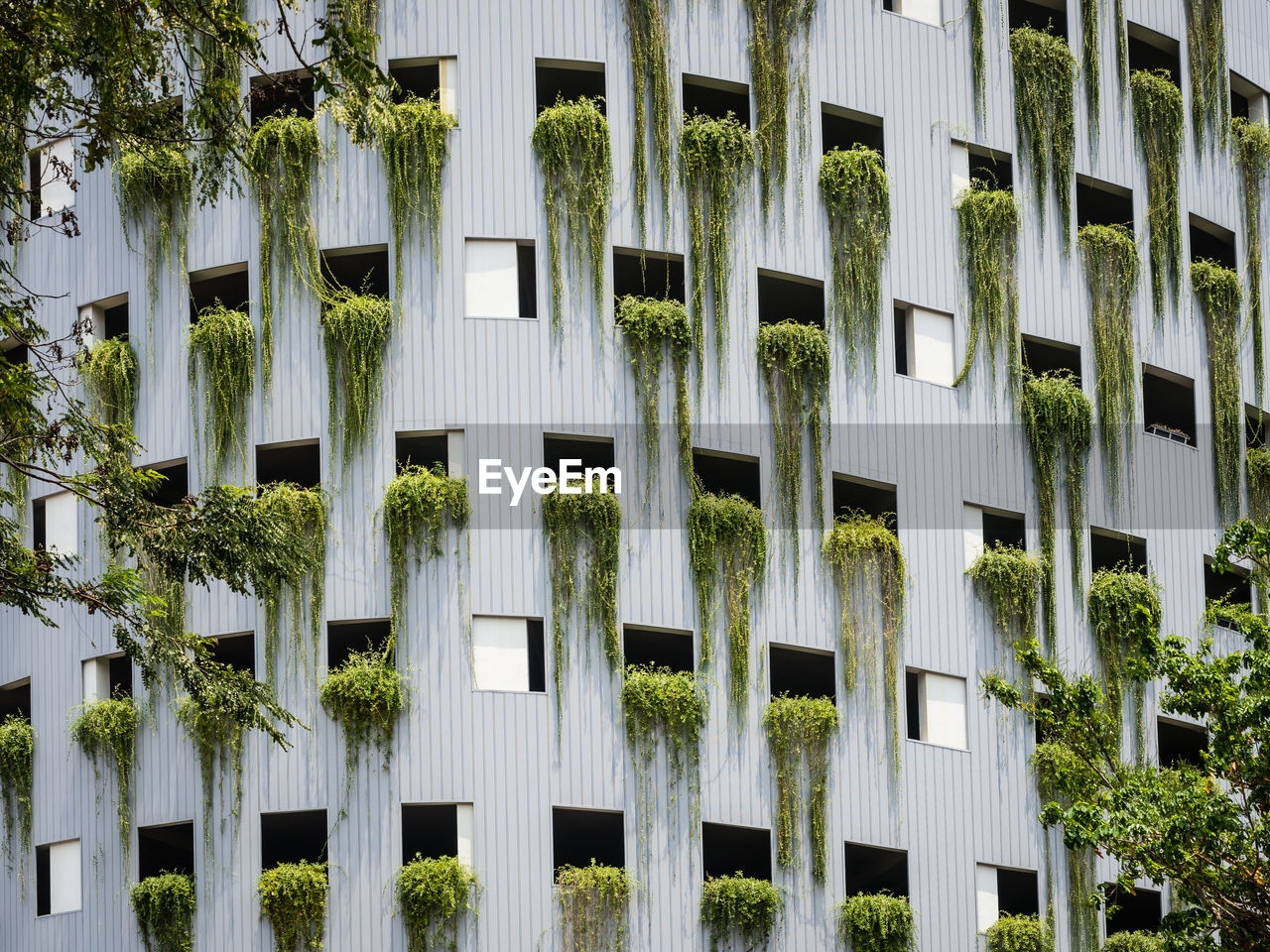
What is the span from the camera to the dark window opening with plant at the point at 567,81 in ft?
91.3

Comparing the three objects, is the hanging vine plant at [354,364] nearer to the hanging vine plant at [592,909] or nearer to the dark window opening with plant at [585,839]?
the dark window opening with plant at [585,839]

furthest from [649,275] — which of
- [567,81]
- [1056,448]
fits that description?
[1056,448]

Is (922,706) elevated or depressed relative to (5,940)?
elevated

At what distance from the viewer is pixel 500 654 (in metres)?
25.6

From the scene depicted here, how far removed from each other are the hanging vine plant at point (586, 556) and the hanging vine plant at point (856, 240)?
497 cm

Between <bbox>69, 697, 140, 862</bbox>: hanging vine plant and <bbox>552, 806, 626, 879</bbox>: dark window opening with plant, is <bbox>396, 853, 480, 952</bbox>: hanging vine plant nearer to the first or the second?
<bbox>552, 806, 626, 879</bbox>: dark window opening with plant

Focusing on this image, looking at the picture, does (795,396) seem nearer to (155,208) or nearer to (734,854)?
(734,854)

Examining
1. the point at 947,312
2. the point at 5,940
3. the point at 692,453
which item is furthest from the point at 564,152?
the point at 5,940

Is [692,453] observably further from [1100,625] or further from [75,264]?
[75,264]

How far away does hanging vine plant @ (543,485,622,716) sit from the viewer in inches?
1011

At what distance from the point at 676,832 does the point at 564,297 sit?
7.99 meters

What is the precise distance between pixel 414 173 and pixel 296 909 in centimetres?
1083

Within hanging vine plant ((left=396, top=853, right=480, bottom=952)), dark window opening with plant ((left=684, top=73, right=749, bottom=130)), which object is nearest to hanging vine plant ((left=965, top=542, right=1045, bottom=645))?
dark window opening with plant ((left=684, top=73, right=749, bottom=130))

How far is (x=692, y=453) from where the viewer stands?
27016 mm
